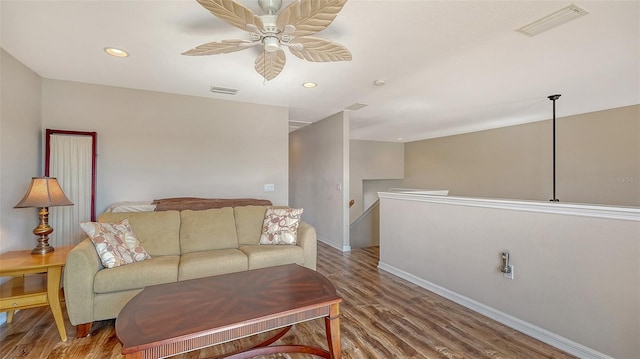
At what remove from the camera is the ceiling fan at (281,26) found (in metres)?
1.47

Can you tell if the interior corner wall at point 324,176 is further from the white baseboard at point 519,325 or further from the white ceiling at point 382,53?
the white baseboard at point 519,325

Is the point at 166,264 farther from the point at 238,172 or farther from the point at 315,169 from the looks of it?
the point at 315,169

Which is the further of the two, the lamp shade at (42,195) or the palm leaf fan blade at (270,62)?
the lamp shade at (42,195)

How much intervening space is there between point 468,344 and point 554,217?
1212 mm

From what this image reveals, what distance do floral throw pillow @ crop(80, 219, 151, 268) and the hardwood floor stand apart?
1.91 feet

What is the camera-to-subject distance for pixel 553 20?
1.99m

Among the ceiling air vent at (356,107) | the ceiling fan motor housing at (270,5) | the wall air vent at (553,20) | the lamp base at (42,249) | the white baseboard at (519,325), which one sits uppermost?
the ceiling air vent at (356,107)

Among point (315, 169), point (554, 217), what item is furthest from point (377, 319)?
point (315, 169)

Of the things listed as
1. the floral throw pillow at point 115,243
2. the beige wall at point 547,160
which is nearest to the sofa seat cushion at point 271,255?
the floral throw pillow at point 115,243

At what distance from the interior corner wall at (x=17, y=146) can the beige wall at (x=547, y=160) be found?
7901 millimetres

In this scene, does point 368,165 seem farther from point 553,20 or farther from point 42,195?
point 42,195

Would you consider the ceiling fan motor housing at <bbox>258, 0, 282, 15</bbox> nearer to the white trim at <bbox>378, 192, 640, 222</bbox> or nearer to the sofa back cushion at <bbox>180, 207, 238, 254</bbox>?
the sofa back cushion at <bbox>180, 207, 238, 254</bbox>

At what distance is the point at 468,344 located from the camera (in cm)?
212

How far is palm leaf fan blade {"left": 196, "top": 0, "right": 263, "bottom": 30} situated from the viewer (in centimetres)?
144
